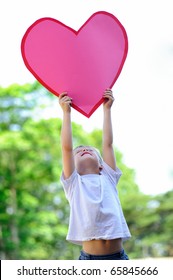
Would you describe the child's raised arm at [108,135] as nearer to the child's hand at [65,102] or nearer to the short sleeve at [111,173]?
the short sleeve at [111,173]

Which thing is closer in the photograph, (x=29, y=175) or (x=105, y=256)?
(x=105, y=256)

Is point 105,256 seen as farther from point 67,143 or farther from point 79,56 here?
point 79,56

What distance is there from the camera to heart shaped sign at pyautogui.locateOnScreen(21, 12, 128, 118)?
4.69ft

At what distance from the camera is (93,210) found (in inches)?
49.5

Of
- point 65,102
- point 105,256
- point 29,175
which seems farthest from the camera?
point 29,175

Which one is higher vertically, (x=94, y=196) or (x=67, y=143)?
(x=67, y=143)

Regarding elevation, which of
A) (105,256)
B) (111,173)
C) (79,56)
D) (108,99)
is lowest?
(105,256)

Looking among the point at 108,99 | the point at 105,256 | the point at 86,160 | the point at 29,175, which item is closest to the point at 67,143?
the point at 86,160

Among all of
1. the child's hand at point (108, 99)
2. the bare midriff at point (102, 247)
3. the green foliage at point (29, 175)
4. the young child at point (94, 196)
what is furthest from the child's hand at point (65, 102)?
the green foliage at point (29, 175)

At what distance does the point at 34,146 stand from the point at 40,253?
1.79m

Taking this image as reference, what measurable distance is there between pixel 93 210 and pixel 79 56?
50 cm

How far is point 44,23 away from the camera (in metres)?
1.46

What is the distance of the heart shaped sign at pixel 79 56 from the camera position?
4.69ft

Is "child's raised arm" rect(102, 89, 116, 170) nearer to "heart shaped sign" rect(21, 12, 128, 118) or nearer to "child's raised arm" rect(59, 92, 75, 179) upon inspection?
"heart shaped sign" rect(21, 12, 128, 118)
